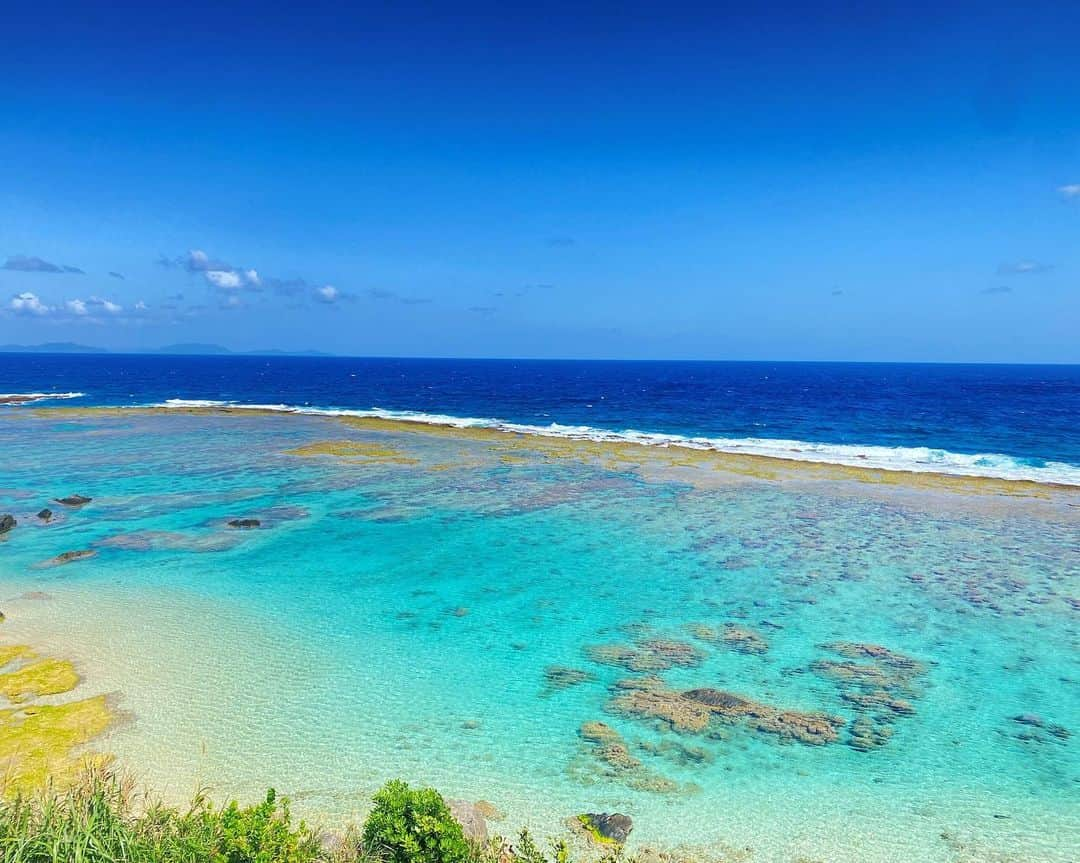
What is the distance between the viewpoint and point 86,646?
683 inches

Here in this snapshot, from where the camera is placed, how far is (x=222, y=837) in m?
8.65

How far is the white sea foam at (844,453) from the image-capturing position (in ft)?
145

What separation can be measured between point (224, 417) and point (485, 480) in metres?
45.4

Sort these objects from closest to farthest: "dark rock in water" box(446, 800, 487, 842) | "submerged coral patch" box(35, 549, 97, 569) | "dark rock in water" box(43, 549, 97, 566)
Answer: "dark rock in water" box(446, 800, 487, 842) < "submerged coral patch" box(35, 549, 97, 569) < "dark rock in water" box(43, 549, 97, 566)

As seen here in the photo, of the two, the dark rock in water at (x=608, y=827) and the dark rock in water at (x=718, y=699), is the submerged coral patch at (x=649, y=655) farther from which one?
the dark rock in water at (x=608, y=827)

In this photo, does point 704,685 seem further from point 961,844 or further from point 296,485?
point 296,485

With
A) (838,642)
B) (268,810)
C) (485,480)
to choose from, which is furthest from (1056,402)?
(268,810)

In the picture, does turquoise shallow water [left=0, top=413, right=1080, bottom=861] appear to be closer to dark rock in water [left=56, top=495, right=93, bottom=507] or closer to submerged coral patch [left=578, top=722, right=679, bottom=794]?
submerged coral patch [left=578, top=722, right=679, bottom=794]

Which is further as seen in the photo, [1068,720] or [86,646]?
[86,646]

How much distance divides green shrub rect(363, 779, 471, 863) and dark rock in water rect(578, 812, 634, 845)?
2.53 m

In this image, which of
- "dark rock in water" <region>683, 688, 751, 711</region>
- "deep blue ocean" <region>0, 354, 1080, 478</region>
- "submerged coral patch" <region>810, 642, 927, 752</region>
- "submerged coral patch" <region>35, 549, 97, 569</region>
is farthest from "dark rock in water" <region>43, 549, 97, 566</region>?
"deep blue ocean" <region>0, 354, 1080, 478</region>

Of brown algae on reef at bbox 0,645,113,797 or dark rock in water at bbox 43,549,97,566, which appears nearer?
brown algae on reef at bbox 0,645,113,797

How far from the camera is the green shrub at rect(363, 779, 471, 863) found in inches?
348

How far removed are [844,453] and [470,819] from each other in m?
48.9
